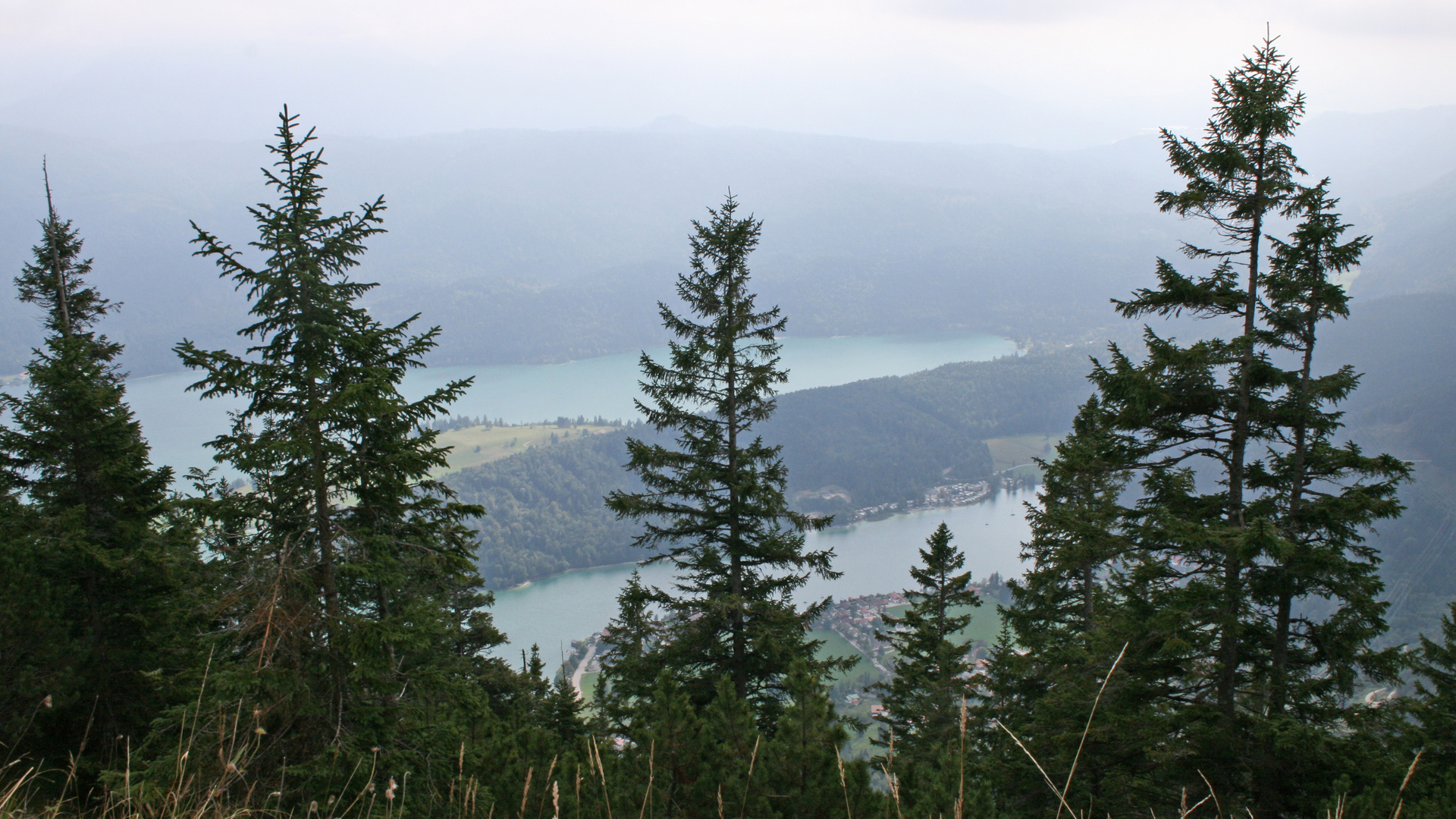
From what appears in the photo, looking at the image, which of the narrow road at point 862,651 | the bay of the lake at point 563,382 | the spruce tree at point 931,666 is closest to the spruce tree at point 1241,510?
the spruce tree at point 931,666

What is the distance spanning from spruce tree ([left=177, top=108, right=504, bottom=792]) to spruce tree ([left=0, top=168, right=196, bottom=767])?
2.96 m

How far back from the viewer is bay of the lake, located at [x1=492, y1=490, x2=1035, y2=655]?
46500 mm

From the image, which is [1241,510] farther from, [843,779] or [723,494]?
[843,779]

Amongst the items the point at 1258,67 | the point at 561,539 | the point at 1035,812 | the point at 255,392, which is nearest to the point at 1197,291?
the point at 1258,67

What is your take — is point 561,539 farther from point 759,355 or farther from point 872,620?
point 759,355

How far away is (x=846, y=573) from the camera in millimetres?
54281

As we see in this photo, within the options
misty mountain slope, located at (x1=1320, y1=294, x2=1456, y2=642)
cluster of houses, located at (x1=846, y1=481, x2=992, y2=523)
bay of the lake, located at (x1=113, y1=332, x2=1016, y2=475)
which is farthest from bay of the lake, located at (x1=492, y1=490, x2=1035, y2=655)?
misty mountain slope, located at (x1=1320, y1=294, x2=1456, y2=642)

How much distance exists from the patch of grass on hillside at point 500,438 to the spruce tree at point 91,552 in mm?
65066

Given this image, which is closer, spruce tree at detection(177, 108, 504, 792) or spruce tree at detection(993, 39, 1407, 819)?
spruce tree at detection(177, 108, 504, 792)

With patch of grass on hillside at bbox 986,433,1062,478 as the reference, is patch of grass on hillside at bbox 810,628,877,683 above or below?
below

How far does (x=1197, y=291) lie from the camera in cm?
616

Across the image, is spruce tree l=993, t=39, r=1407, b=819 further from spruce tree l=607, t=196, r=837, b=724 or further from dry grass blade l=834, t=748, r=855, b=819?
spruce tree l=607, t=196, r=837, b=724

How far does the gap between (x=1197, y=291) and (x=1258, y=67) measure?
79.8 inches

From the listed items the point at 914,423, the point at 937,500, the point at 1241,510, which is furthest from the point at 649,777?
the point at 914,423
